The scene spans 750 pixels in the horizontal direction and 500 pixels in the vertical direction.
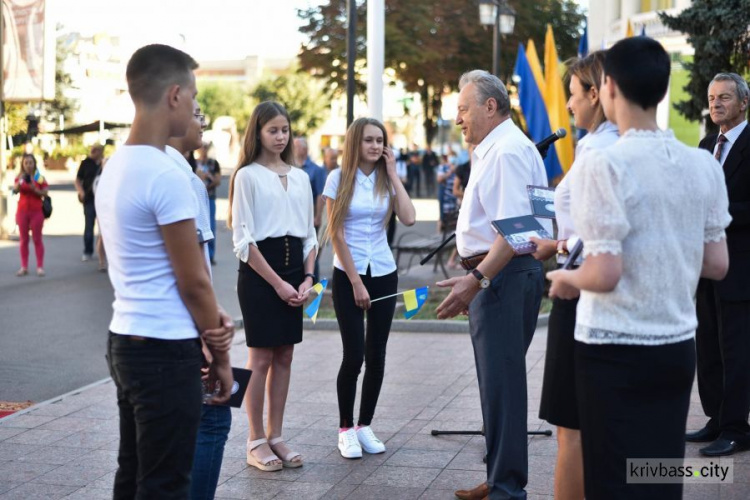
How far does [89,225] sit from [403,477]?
42.7ft

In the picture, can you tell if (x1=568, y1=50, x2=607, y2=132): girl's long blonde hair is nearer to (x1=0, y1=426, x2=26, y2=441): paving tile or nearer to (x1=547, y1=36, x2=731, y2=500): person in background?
(x1=547, y1=36, x2=731, y2=500): person in background

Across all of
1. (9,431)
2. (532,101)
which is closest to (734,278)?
(9,431)

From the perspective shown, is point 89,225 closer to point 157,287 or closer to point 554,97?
point 554,97

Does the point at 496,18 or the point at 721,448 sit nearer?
the point at 721,448

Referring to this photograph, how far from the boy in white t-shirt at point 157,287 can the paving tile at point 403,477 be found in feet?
7.13

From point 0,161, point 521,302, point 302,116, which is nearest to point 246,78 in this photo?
point 302,116

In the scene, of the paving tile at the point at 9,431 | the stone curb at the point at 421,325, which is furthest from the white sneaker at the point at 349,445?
the stone curb at the point at 421,325

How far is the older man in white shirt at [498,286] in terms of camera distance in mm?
4594

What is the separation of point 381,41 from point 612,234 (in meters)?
9.84

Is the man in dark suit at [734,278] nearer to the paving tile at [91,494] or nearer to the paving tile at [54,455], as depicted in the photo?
the paving tile at [91,494]

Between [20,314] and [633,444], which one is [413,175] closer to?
[20,314]

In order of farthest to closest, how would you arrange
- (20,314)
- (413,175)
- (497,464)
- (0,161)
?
(413,175) < (0,161) < (20,314) < (497,464)

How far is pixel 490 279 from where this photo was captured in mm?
4523

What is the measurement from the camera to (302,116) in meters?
79.5
